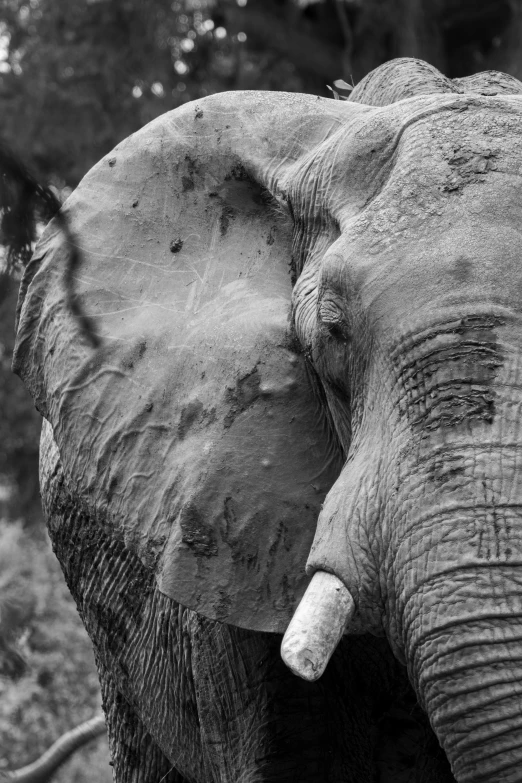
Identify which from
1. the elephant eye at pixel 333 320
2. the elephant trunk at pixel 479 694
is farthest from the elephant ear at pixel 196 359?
the elephant trunk at pixel 479 694

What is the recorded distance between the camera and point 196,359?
2920mm

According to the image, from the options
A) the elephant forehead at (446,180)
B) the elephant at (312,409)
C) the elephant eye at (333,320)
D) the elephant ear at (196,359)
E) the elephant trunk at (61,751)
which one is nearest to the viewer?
the elephant at (312,409)

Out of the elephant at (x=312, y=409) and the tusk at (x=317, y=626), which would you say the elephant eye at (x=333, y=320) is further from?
the tusk at (x=317, y=626)

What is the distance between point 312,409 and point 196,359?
11.1 inches

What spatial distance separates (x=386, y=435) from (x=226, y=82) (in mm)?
10347

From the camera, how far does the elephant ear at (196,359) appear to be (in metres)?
2.78

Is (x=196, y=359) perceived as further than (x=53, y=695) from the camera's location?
No

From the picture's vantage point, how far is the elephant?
2.22 metres

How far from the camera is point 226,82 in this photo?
40.5ft

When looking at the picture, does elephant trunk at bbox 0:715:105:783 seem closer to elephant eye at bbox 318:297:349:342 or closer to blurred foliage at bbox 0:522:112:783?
blurred foliage at bbox 0:522:112:783

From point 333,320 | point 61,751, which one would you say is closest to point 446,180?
point 333,320

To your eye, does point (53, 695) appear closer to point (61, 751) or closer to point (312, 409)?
point (61, 751)

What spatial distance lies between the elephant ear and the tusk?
39 centimetres

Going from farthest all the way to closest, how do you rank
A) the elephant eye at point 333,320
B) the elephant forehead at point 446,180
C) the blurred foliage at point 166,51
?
the blurred foliage at point 166,51
the elephant eye at point 333,320
the elephant forehead at point 446,180
